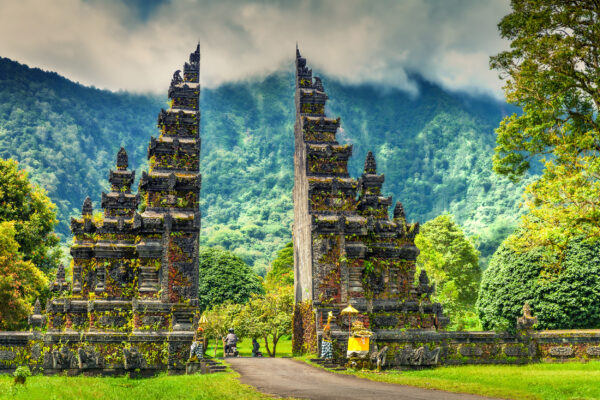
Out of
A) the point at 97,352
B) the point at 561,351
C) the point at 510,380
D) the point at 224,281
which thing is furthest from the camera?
the point at 224,281

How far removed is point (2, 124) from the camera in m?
137

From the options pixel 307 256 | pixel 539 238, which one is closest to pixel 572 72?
pixel 539 238

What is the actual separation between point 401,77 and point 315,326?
17697 centimetres

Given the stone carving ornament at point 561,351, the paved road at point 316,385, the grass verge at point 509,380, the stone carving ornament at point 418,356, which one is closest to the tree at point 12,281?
the paved road at point 316,385

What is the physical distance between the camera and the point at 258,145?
169375 millimetres

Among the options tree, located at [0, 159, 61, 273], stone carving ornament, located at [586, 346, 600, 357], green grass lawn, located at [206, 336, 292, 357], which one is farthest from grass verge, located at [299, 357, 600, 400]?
tree, located at [0, 159, 61, 273]

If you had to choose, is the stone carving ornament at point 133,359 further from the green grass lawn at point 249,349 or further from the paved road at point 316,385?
the green grass lawn at point 249,349

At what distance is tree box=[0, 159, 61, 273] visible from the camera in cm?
3769

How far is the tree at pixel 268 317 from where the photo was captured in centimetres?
3343

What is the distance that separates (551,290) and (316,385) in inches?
626

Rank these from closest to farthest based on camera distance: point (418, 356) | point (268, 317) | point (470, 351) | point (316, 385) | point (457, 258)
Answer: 1. point (316, 385)
2. point (418, 356)
3. point (470, 351)
4. point (268, 317)
5. point (457, 258)

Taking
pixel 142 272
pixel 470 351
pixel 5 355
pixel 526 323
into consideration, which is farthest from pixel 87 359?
pixel 526 323

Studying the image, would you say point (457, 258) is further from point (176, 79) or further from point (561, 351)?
point (176, 79)

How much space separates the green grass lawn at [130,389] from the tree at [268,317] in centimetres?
1564
